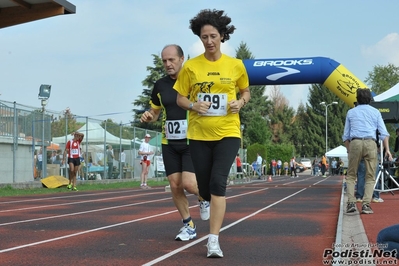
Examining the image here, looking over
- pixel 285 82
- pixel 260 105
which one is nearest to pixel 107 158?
pixel 285 82

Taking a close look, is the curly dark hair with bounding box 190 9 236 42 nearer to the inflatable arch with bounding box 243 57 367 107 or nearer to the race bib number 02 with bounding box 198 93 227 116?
the race bib number 02 with bounding box 198 93 227 116

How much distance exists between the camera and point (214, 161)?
684 centimetres

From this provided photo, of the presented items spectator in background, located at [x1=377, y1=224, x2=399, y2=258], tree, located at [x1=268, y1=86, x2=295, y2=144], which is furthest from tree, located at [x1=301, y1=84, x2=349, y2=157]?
spectator in background, located at [x1=377, y1=224, x2=399, y2=258]

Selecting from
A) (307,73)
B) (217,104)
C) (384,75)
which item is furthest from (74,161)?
(384,75)

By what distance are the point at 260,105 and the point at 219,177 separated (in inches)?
3752

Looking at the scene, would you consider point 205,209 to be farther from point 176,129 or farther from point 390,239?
point 390,239

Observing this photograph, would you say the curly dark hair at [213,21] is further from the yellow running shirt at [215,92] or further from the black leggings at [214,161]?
the black leggings at [214,161]

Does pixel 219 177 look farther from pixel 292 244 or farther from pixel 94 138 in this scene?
pixel 94 138

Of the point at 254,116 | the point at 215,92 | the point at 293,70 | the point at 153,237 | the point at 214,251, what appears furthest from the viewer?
the point at 254,116

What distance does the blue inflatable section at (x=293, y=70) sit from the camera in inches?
944

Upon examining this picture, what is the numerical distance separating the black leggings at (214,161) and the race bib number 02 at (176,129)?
0.99 metres

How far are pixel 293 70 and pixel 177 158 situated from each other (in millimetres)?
16458

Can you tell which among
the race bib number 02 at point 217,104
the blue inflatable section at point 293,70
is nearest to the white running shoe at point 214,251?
the race bib number 02 at point 217,104

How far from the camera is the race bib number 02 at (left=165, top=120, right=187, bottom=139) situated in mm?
7930
